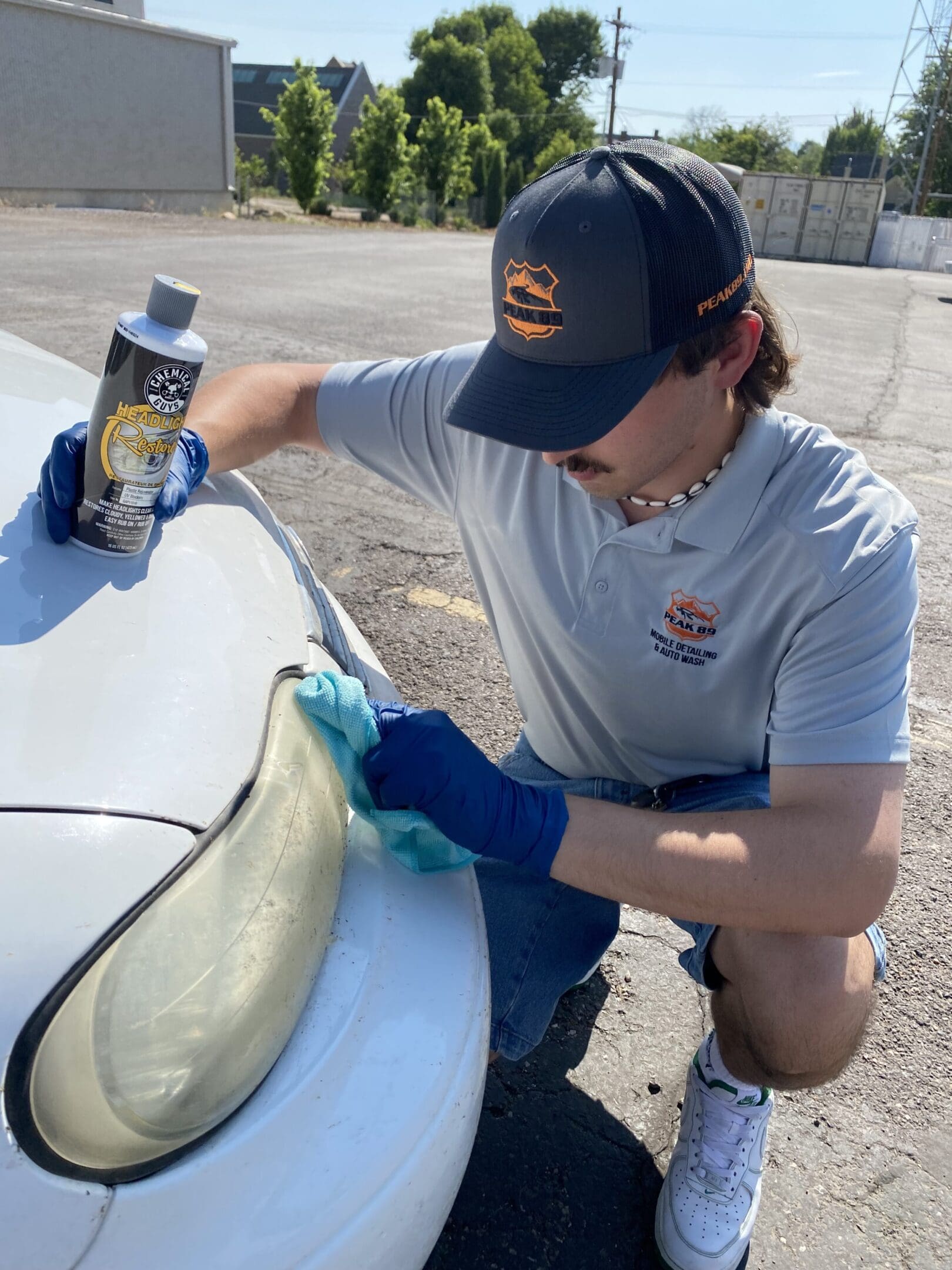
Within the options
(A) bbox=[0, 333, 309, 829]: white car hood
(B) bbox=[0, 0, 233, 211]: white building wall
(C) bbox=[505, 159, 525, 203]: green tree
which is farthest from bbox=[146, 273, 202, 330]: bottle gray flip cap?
(C) bbox=[505, 159, 525, 203]: green tree

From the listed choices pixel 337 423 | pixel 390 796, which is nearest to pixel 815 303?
pixel 337 423

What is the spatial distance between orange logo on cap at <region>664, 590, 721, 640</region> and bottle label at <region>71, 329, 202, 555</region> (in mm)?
857

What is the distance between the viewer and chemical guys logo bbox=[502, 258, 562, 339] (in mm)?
1475

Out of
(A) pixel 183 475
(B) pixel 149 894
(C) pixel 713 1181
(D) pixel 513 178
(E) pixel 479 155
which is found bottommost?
(C) pixel 713 1181

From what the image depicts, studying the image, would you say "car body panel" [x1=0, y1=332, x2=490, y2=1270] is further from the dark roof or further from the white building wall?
the dark roof

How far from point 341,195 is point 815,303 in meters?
Answer: 26.7

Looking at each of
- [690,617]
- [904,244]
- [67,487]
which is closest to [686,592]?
[690,617]

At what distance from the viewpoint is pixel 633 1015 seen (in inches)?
76.6

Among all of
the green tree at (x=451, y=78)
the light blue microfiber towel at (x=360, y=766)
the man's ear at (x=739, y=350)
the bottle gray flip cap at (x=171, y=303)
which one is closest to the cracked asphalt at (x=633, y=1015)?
the light blue microfiber towel at (x=360, y=766)

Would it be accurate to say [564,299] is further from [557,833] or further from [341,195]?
[341,195]

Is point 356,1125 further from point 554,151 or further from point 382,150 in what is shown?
point 554,151

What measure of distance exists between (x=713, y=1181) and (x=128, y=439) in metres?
1.43

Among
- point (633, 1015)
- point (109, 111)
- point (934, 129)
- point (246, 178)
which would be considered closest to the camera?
point (633, 1015)

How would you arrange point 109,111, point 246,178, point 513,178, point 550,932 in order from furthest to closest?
point 513,178
point 246,178
point 109,111
point 550,932
